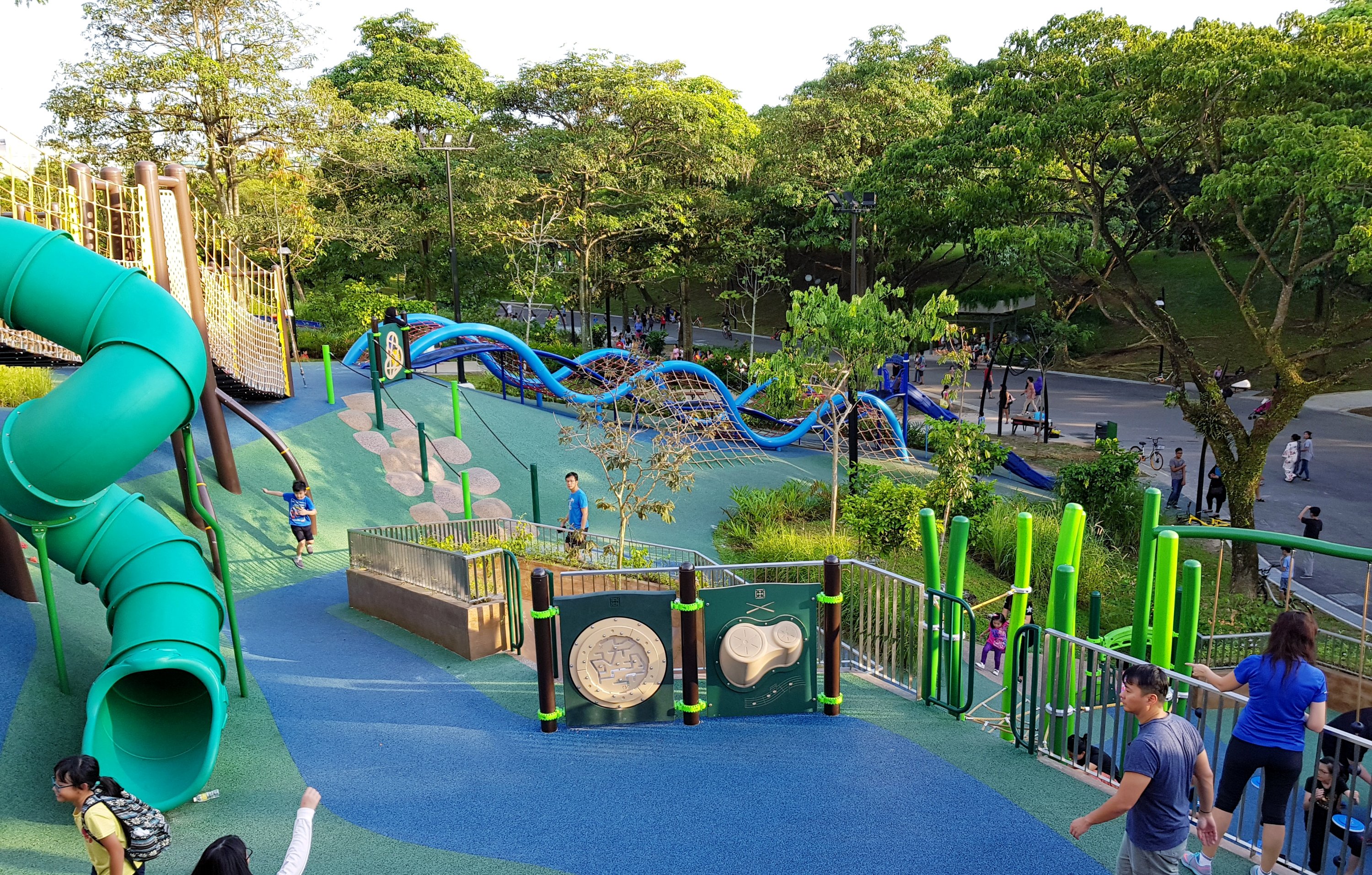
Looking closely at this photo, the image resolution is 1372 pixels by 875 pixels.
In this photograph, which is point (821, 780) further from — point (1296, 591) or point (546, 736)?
point (1296, 591)

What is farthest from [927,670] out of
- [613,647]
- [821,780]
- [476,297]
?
[476,297]

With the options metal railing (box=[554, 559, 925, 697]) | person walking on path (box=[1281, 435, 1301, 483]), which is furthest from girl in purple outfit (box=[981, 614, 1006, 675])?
person walking on path (box=[1281, 435, 1301, 483])

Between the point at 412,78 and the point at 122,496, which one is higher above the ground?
the point at 412,78

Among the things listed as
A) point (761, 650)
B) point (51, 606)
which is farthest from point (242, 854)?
point (51, 606)

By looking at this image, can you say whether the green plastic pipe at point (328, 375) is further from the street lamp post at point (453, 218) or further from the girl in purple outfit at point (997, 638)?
the girl in purple outfit at point (997, 638)

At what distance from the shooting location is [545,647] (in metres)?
7.08

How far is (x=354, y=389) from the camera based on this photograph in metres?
18.3

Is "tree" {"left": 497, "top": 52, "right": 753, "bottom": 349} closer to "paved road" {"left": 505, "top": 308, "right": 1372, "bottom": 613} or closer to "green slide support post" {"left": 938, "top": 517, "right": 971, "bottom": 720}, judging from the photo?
"paved road" {"left": 505, "top": 308, "right": 1372, "bottom": 613}

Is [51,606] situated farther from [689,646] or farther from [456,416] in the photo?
[456,416]

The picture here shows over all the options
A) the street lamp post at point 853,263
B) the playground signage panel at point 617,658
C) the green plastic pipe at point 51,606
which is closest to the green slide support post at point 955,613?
the playground signage panel at point 617,658

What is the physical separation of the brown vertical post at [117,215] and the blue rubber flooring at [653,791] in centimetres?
656

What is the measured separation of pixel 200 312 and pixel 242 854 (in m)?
11.0

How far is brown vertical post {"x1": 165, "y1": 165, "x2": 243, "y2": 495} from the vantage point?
1262 cm

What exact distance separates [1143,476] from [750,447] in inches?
350
